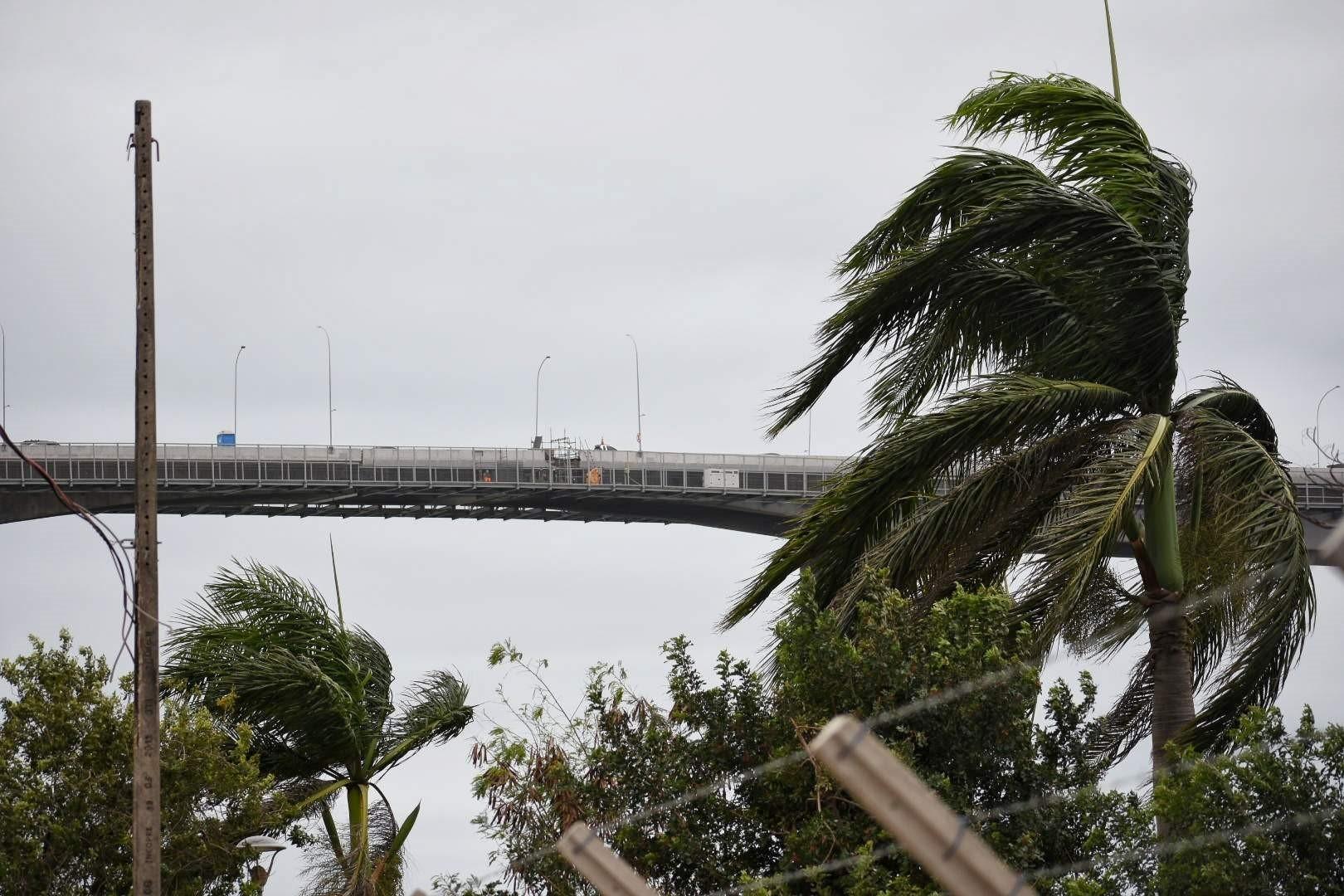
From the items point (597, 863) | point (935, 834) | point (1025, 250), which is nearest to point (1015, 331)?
point (1025, 250)

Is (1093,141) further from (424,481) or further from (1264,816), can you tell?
(424,481)

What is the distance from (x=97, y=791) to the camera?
2145 cm

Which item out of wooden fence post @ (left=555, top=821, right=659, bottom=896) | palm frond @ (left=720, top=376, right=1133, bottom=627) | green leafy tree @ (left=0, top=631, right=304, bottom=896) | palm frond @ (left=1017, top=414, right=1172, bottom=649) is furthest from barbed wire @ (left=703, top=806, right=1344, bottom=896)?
green leafy tree @ (left=0, top=631, right=304, bottom=896)

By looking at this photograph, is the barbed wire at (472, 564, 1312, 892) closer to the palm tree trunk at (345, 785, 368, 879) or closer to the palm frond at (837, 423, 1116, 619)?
the palm frond at (837, 423, 1116, 619)

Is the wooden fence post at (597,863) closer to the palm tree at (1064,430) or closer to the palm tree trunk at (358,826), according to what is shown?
the palm tree at (1064,430)

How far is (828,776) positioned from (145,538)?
690 centimetres

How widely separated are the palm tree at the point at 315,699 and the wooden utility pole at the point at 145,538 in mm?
8935

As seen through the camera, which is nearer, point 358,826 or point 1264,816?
point 1264,816

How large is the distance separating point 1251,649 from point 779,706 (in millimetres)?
4040

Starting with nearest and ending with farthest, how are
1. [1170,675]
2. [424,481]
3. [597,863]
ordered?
[597,863] < [1170,675] < [424,481]

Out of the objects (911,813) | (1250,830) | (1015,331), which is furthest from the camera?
(1015,331)

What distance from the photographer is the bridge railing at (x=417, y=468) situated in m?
62.8

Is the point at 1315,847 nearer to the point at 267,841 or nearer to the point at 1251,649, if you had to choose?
the point at 1251,649

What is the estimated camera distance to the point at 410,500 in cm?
6662
